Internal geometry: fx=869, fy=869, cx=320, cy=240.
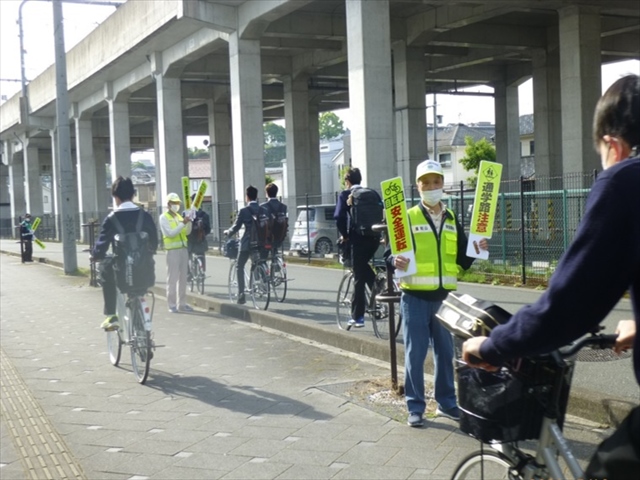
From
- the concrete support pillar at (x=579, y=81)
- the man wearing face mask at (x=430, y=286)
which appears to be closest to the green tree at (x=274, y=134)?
the concrete support pillar at (x=579, y=81)

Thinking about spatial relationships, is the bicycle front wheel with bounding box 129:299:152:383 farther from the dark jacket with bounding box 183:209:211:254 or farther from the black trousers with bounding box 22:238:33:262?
the black trousers with bounding box 22:238:33:262

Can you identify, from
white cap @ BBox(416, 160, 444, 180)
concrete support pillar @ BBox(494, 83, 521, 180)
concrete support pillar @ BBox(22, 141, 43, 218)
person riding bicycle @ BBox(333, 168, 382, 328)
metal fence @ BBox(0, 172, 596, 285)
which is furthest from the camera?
concrete support pillar @ BBox(22, 141, 43, 218)

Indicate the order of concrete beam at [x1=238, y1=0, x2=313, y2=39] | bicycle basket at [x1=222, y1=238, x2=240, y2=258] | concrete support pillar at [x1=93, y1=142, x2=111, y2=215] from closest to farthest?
bicycle basket at [x1=222, y1=238, x2=240, y2=258], concrete beam at [x1=238, y1=0, x2=313, y2=39], concrete support pillar at [x1=93, y1=142, x2=111, y2=215]

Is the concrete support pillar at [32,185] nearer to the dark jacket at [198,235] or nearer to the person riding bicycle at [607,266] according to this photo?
the dark jacket at [198,235]

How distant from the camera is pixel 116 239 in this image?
8875mm

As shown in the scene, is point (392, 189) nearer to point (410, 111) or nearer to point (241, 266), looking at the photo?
point (241, 266)

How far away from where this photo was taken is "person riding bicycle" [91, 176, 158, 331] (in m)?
8.92

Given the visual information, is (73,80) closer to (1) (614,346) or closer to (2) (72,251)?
(2) (72,251)

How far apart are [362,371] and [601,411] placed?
9.84 ft

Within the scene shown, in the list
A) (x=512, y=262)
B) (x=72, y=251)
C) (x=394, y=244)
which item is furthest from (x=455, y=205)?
(x=394, y=244)

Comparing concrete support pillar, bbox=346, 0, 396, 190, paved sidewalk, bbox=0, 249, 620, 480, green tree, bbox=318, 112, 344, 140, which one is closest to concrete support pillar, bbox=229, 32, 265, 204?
concrete support pillar, bbox=346, 0, 396, 190

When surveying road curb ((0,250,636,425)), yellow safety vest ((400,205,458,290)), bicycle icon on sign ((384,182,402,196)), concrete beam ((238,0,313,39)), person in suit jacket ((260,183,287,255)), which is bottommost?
road curb ((0,250,636,425))

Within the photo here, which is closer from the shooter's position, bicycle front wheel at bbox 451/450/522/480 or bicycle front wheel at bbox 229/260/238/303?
bicycle front wheel at bbox 451/450/522/480

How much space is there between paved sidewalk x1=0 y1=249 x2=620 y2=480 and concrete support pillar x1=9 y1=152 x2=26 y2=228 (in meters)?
59.0
